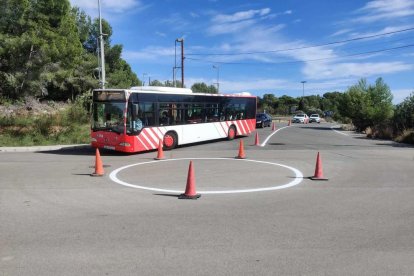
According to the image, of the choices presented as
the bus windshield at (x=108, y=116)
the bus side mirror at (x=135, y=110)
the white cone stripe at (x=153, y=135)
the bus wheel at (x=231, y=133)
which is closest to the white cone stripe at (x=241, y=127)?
the bus wheel at (x=231, y=133)

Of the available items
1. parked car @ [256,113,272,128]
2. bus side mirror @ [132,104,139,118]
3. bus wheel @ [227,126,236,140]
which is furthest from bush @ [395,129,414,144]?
parked car @ [256,113,272,128]

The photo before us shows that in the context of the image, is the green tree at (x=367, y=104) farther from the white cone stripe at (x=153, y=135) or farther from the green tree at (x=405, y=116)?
the white cone stripe at (x=153, y=135)

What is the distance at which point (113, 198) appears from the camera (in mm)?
8320

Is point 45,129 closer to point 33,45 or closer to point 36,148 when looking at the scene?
point 36,148

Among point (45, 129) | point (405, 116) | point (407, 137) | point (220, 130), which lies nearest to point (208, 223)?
point (220, 130)

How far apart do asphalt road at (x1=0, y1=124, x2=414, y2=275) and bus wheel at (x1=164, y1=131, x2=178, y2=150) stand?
7025mm

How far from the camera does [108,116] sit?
682 inches

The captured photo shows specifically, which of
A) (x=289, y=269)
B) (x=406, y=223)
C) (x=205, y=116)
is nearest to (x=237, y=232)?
(x=289, y=269)

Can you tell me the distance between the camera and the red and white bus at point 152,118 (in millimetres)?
16969

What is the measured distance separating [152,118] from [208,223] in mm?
12180

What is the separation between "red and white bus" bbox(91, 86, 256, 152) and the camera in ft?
55.7

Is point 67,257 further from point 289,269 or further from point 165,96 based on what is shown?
point 165,96

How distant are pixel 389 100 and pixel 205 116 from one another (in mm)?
25015

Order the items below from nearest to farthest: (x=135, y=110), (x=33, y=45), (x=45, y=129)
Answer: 1. (x=135, y=110)
2. (x=45, y=129)
3. (x=33, y=45)
